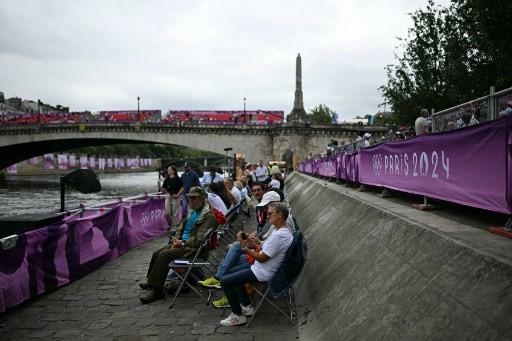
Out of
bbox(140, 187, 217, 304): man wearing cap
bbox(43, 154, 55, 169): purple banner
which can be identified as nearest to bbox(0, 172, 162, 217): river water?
bbox(43, 154, 55, 169): purple banner

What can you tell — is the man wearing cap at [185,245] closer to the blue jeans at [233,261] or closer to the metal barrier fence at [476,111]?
the blue jeans at [233,261]

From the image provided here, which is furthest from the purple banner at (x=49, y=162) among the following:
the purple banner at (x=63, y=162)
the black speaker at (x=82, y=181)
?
the black speaker at (x=82, y=181)

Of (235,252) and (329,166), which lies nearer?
(235,252)

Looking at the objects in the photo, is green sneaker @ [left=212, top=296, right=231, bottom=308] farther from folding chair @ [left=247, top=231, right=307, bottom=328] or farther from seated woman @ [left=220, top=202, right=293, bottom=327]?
folding chair @ [left=247, top=231, right=307, bottom=328]

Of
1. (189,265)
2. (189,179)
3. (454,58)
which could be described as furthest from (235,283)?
(454,58)

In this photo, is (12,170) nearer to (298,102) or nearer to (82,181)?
(298,102)

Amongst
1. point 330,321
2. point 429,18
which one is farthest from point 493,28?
point 330,321

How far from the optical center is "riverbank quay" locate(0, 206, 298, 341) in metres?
4.64

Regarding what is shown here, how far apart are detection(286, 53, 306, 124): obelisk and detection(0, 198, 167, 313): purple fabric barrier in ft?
132

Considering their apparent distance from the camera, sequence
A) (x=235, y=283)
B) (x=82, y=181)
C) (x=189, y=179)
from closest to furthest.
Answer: (x=235, y=283)
(x=82, y=181)
(x=189, y=179)

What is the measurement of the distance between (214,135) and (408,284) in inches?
1879

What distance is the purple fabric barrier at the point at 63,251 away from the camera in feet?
18.1

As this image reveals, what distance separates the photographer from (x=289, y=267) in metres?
4.77

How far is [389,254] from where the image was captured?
4.13 m
